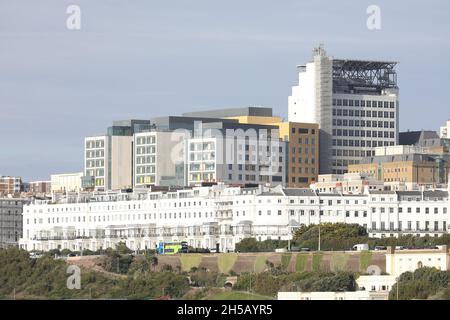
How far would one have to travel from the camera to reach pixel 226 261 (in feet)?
500

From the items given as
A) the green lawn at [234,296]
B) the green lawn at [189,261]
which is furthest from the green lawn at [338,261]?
the green lawn at [189,261]

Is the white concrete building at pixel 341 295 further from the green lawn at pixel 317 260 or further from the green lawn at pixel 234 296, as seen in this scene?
the green lawn at pixel 317 260

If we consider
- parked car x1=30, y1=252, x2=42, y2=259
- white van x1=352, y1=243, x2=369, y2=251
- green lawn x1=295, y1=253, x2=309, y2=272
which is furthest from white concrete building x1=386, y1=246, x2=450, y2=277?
parked car x1=30, y1=252, x2=42, y2=259

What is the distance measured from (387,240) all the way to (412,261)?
70.6 feet

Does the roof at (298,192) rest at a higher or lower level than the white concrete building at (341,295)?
higher

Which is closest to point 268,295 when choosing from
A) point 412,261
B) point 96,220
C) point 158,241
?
point 412,261

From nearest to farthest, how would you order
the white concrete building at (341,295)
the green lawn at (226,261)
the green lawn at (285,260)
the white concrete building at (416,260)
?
the white concrete building at (341,295), the white concrete building at (416,260), the green lawn at (285,260), the green lawn at (226,261)

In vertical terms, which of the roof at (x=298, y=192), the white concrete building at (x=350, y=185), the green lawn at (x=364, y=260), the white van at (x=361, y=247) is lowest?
the green lawn at (x=364, y=260)

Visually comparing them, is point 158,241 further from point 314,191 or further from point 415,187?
point 415,187

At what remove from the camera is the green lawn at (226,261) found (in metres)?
151

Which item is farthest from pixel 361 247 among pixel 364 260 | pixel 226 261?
pixel 226 261

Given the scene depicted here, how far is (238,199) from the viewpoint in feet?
592

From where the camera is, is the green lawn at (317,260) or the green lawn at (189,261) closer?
the green lawn at (317,260)

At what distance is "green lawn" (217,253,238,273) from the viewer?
15112 cm
